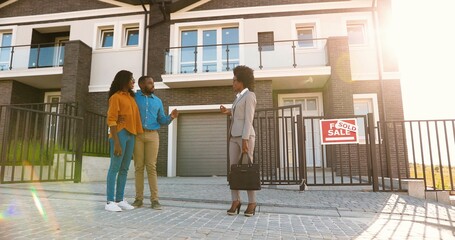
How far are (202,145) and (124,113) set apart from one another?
8178 millimetres

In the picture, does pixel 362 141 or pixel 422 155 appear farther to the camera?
pixel 362 141

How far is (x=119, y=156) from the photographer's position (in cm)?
402

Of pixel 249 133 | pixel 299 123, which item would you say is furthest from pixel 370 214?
pixel 299 123

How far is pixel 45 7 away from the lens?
45.6 feet

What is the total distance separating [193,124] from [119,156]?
8.29 meters

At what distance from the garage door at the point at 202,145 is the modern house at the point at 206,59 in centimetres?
4

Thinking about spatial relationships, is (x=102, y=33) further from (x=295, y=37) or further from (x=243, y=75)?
(x=243, y=75)

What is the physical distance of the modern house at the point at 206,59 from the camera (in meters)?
11.2

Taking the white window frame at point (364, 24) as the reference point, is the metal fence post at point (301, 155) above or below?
below

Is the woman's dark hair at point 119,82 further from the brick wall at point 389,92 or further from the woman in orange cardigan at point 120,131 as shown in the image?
the brick wall at point 389,92

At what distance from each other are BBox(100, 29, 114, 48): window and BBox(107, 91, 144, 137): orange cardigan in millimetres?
10220

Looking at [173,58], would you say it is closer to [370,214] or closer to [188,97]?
[188,97]

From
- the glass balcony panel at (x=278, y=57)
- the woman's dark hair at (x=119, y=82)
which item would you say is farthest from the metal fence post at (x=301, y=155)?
the glass balcony panel at (x=278, y=57)

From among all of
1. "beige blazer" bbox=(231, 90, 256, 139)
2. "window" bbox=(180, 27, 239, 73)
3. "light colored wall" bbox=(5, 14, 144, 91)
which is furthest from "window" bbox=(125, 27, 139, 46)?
"beige blazer" bbox=(231, 90, 256, 139)
